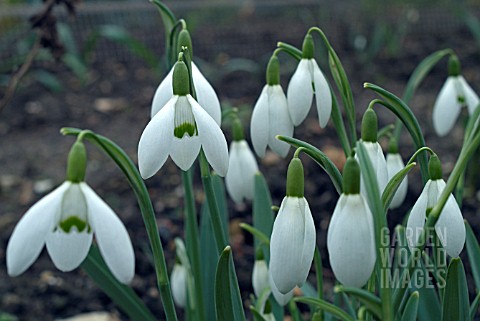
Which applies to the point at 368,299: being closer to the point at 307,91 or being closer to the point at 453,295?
the point at 453,295

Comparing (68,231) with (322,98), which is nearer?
(68,231)

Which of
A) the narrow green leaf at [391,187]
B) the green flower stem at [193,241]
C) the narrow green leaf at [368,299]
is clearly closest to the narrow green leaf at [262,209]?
the green flower stem at [193,241]

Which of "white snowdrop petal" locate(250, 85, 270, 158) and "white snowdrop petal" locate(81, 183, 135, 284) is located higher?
"white snowdrop petal" locate(250, 85, 270, 158)

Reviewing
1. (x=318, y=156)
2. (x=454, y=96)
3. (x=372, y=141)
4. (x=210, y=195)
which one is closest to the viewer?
(x=318, y=156)

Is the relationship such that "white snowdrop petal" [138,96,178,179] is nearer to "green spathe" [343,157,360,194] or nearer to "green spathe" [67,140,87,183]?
"green spathe" [67,140,87,183]

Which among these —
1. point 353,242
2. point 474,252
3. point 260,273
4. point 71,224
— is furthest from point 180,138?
point 474,252

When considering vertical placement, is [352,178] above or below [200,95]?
below

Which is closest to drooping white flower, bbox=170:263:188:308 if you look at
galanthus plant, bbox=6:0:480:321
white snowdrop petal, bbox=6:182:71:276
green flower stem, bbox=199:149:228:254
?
galanthus plant, bbox=6:0:480:321
